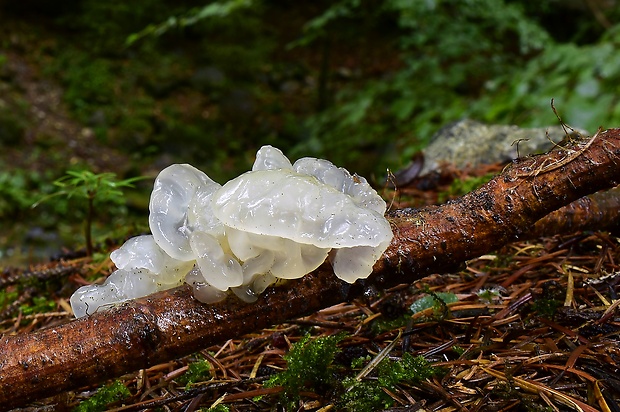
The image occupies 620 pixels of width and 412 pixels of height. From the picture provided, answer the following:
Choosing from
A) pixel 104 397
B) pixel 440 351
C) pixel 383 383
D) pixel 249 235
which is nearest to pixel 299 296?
pixel 249 235

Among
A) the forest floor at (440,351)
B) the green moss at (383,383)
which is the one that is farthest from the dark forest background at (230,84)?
the green moss at (383,383)

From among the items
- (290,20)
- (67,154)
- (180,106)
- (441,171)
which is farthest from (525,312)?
(290,20)

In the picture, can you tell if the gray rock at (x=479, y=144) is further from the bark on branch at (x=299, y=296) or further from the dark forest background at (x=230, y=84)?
the bark on branch at (x=299, y=296)

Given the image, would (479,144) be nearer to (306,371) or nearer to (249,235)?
(306,371)

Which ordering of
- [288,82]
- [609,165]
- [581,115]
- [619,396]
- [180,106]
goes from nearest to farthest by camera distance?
[619,396], [609,165], [581,115], [180,106], [288,82]

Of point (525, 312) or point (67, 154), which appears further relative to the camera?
point (67, 154)

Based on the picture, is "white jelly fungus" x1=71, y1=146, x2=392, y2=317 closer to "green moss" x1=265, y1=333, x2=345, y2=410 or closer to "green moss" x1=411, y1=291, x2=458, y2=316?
"green moss" x1=265, y1=333, x2=345, y2=410

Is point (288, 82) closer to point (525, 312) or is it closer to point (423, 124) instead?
point (423, 124)

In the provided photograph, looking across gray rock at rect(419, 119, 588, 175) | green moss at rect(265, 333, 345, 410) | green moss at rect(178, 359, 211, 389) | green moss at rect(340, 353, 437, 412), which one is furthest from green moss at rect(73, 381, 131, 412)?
gray rock at rect(419, 119, 588, 175)
